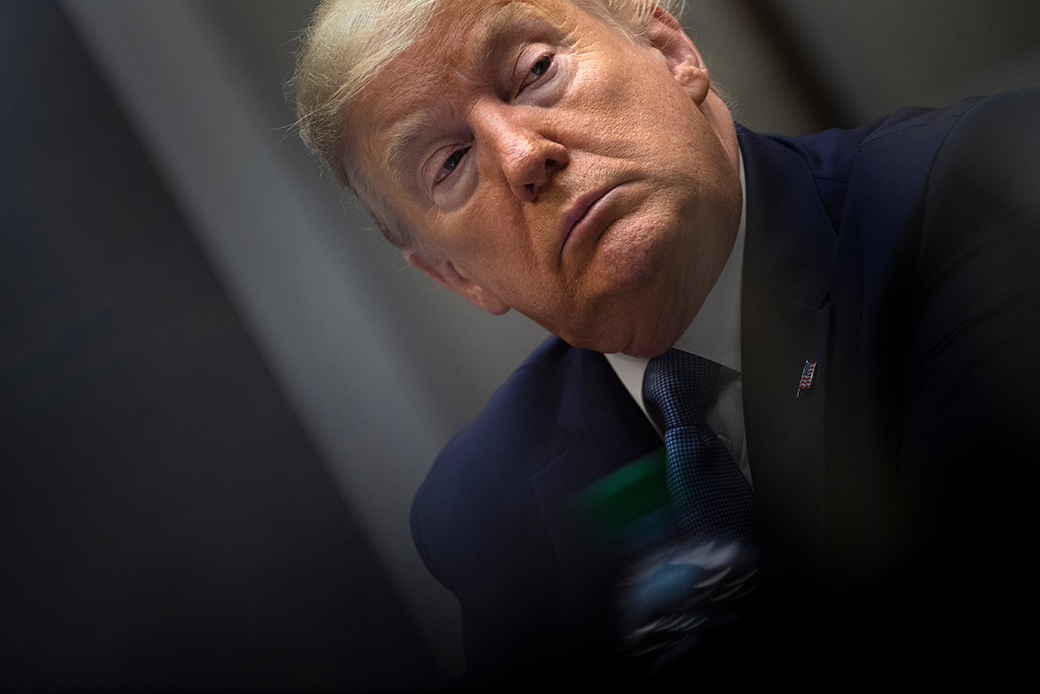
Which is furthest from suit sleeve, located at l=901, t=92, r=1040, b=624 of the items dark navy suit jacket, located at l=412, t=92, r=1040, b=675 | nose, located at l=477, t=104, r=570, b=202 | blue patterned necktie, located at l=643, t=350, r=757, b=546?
nose, located at l=477, t=104, r=570, b=202

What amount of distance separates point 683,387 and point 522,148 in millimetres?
233

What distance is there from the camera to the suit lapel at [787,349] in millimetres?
440

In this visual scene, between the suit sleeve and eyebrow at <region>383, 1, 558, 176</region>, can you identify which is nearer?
the suit sleeve

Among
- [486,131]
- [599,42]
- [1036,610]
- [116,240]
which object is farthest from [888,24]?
[116,240]

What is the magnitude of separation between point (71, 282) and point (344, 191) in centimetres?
23

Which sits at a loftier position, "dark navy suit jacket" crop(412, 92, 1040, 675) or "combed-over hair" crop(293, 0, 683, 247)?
"combed-over hair" crop(293, 0, 683, 247)

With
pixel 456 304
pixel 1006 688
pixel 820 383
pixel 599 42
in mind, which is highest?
pixel 599 42

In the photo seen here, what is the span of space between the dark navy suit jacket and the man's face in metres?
0.07

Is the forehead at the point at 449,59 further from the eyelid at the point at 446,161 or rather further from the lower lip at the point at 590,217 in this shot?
the lower lip at the point at 590,217

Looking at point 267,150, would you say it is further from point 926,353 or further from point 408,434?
point 926,353

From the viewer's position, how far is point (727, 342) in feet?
1.70

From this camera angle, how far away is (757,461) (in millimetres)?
464

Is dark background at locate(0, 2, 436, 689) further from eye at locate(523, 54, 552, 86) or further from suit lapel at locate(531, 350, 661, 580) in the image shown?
eye at locate(523, 54, 552, 86)

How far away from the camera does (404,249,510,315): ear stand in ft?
1.94
